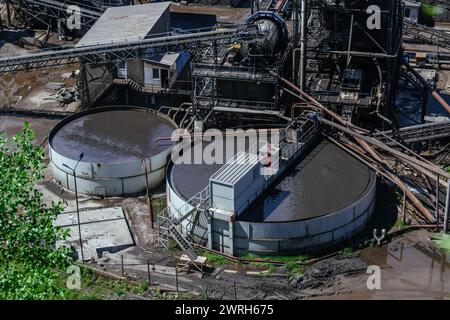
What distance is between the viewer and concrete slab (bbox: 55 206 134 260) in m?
45.4

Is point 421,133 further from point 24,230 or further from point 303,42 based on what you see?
point 24,230

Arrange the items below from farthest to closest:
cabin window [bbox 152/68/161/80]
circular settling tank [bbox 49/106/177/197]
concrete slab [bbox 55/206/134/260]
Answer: cabin window [bbox 152/68/161/80] < circular settling tank [bbox 49/106/177/197] < concrete slab [bbox 55/206/134/260]

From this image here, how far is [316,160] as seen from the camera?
49750mm

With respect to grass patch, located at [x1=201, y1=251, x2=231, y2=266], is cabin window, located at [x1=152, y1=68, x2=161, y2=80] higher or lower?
higher

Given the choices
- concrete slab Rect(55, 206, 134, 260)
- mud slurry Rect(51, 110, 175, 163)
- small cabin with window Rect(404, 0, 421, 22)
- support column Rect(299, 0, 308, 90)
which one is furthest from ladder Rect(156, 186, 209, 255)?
small cabin with window Rect(404, 0, 421, 22)

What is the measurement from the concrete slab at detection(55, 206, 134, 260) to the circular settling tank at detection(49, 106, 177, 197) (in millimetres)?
2319

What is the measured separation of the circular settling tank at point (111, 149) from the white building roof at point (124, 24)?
19.0 ft

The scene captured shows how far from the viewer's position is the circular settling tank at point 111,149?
50.5 metres

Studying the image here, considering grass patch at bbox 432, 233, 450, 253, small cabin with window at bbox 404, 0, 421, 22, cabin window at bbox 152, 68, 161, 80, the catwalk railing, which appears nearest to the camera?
grass patch at bbox 432, 233, 450, 253

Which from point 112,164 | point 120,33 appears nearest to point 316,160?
point 112,164

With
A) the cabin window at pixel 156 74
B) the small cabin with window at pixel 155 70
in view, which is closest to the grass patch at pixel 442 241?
the small cabin with window at pixel 155 70

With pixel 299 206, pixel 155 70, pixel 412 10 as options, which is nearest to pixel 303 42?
pixel 155 70

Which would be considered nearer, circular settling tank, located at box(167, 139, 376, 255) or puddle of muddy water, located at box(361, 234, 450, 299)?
puddle of muddy water, located at box(361, 234, 450, 299)

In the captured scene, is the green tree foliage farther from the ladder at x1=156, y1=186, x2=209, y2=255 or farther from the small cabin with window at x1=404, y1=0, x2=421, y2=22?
the small cabin with window at x1=404, y1=0, x2=421, y2=22
